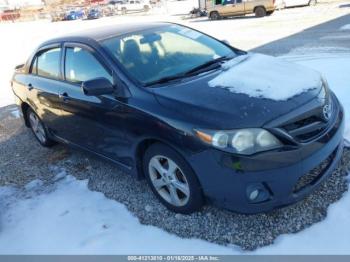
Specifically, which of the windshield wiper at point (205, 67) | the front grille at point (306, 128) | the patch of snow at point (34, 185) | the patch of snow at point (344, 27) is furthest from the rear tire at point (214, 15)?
the front grille at point (306, 128)

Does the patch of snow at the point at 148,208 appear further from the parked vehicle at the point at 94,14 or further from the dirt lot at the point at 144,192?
the parked vehicle at the point at 94,14

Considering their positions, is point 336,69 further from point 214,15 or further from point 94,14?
point 94,14

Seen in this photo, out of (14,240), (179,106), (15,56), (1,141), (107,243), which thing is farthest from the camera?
(15,56)

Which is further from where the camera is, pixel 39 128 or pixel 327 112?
pixel 39 128

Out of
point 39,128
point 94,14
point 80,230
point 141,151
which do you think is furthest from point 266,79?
point 94,14

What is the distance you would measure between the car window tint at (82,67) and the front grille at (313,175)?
6.44 ft

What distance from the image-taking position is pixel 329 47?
358 inches

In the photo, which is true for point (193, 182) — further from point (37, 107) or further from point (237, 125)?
point (37, 107)

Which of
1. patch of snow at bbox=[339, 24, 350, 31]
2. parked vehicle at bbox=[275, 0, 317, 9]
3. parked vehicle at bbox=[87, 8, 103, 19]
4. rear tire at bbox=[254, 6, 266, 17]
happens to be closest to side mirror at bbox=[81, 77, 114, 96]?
patch of snow at bbox=[339, 24, 350, 31]

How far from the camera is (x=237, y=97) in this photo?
3.01m

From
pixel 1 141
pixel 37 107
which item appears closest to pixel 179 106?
pixel 37 107

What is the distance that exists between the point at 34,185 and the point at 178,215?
2.04 meters

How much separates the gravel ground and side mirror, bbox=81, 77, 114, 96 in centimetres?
116

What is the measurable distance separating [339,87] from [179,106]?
3.79 meters
